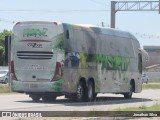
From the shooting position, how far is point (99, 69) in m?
30.0

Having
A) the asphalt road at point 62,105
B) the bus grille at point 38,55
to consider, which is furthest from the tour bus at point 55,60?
the asphalt road at point 62,105

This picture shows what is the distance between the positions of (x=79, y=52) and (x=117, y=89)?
5.02m

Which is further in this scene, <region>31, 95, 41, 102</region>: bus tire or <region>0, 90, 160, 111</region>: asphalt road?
<region>31, 95, 41, 102</region>: bus tire

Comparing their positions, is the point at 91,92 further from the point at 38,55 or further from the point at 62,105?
the point at 62,105

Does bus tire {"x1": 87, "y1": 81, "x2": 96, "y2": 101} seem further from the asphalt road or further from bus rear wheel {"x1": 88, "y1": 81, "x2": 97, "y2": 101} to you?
the asphalt road

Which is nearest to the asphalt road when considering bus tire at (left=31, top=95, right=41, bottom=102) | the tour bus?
bus tire at (left=31, top=95, right=41, bottom=102)

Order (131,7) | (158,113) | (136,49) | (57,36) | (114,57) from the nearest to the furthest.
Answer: (158,113) → (57,36) → (114,57) → (136,49) → (131,7)

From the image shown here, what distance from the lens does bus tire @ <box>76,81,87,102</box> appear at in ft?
91.5

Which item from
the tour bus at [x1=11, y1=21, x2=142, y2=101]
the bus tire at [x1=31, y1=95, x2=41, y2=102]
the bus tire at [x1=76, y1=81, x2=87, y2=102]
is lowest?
the bus tire at [x1=31, y1=95, x2=41, y2=102]

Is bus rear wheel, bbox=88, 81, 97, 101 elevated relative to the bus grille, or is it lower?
lower

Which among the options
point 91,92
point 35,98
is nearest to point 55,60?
point 35,98

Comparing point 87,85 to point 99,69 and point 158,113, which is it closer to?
point 99,69

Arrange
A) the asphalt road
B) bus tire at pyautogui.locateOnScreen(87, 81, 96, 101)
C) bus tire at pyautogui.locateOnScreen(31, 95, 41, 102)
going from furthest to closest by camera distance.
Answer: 1. bus tire at pyautogui.locateOnScreen(87, 81, 96, 101)
2. bus tire at pyautogui.locateOnScreen(31, 95, 41, 102)
3. the asphalt road

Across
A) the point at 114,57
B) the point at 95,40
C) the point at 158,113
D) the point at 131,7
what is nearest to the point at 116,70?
the point at 114,57
